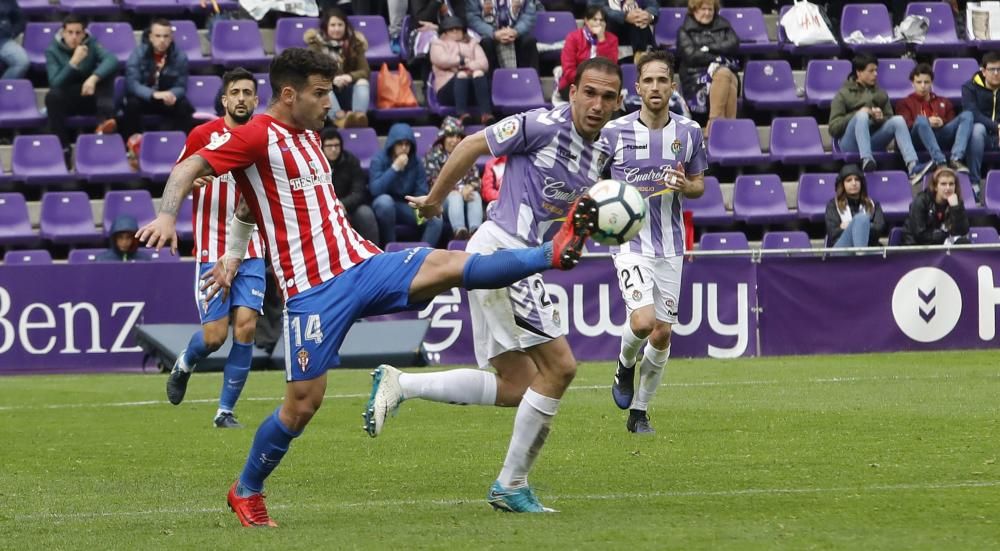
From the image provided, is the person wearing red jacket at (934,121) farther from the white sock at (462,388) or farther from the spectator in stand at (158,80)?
the white sock at (462,388)

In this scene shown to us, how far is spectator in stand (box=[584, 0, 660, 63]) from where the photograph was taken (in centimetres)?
2039

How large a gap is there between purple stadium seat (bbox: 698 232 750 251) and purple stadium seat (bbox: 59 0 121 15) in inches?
331

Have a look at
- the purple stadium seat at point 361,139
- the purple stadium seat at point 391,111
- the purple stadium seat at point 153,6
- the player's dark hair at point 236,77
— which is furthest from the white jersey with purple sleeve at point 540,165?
the purple stadium seat at point 153,6

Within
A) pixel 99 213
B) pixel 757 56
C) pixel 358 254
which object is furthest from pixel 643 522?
pixel 757 56

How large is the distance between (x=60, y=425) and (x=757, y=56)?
42.1 feet

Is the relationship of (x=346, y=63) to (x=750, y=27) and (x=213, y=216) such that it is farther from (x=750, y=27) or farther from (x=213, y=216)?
(x=213, y=216)

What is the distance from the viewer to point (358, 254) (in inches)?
274

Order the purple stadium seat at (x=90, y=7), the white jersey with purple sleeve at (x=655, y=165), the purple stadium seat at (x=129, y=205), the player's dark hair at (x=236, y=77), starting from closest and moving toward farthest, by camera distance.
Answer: the white jersey with purple sleeve at (x=655, y=165) → the player's dark hair at (x=236, y=77) → the purple stadium seat at (x=129, y=205) → the purple stadium seat at (x=90, y=7)

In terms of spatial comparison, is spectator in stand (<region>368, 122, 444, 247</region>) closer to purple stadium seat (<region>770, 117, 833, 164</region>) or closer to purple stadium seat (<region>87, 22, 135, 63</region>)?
purple stadium seat (<region>87, 22, 135, 63</region>)

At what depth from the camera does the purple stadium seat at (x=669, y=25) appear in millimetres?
21139

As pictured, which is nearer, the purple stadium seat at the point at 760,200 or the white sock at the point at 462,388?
the white sock at the point at 462,388

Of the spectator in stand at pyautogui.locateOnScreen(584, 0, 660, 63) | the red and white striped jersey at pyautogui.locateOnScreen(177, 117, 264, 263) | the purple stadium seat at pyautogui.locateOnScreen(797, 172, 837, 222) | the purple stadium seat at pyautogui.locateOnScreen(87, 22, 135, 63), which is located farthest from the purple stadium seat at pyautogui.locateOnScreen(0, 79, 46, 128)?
the purple stadium seat at pyautogui.locateOnScreen(797, 172, 837, 222)

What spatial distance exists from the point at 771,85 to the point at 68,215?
9296 mm

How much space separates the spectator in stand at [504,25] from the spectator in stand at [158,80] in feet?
12.4
